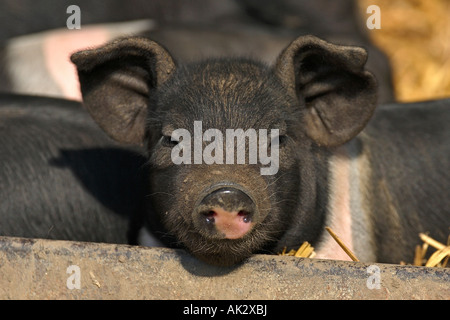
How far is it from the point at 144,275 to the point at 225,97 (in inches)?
29.0

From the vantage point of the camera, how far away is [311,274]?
8.66ft

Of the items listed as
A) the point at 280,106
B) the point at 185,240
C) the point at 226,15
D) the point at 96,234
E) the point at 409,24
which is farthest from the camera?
the point at 409,24

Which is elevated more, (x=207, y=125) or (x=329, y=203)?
(x=207, y=125)

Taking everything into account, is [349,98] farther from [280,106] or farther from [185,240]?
→ [185,240]

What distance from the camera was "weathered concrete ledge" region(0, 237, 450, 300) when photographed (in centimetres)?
264

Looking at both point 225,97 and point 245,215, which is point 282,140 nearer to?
point 225,97

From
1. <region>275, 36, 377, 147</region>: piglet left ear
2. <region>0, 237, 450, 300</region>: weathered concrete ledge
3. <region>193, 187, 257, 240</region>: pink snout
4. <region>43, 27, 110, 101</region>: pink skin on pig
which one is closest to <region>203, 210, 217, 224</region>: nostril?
<region>193, 187, 257, 240</region>: pink snout

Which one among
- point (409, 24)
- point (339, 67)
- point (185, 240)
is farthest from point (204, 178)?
point (409, 24)

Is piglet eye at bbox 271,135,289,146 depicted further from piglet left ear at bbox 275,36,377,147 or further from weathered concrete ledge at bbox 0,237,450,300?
weathered concrete ledge at bbox 0,237,450,300

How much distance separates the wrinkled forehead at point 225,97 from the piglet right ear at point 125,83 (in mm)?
156

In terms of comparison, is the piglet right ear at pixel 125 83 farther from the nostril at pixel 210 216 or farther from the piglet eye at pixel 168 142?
the nostril at pixel 210 216

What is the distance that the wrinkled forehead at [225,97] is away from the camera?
300 cm

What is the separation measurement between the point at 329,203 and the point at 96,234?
106 cm

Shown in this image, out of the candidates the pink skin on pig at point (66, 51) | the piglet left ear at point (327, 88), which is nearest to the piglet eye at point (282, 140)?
the piglet left ear at point (327, 88)
